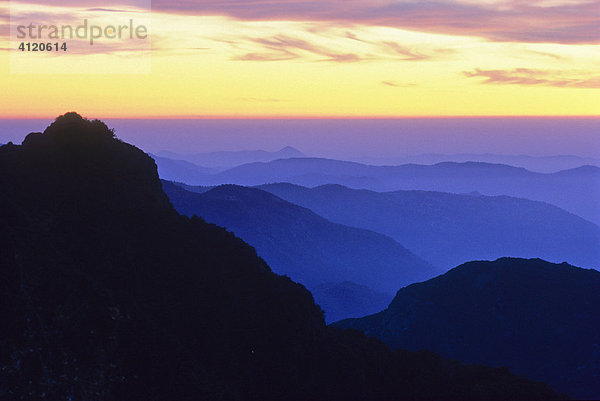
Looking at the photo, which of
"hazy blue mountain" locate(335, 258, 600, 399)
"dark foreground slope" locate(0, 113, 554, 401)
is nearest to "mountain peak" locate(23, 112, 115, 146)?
"dark foreground slope" locate(0, 113, 554, 401)

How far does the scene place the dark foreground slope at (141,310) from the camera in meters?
38.3

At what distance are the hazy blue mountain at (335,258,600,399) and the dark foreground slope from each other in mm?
36298

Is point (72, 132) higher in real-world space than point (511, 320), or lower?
higher

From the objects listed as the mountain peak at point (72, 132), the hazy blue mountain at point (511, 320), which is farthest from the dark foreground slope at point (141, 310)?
the hazy blue mountain at point (511, 320)

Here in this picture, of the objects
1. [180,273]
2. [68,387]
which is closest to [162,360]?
[68,387]

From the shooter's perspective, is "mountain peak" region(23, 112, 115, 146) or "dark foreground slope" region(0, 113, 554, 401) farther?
"mountain peak" region(23, 112, 115, 146)

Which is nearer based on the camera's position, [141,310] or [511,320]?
[141,310]

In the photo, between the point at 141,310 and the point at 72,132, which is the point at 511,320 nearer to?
the point at 141,310

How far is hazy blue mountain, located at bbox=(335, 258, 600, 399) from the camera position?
89.9m

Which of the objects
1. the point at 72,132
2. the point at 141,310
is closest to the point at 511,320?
the point at 141,310

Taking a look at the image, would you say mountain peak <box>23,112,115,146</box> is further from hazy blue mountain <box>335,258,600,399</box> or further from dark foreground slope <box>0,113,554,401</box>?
hazy blue mountain <box>335,258,600,399</box>

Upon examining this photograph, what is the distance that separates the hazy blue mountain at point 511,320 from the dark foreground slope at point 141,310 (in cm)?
3630

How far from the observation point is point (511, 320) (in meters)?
102

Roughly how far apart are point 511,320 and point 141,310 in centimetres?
7902
